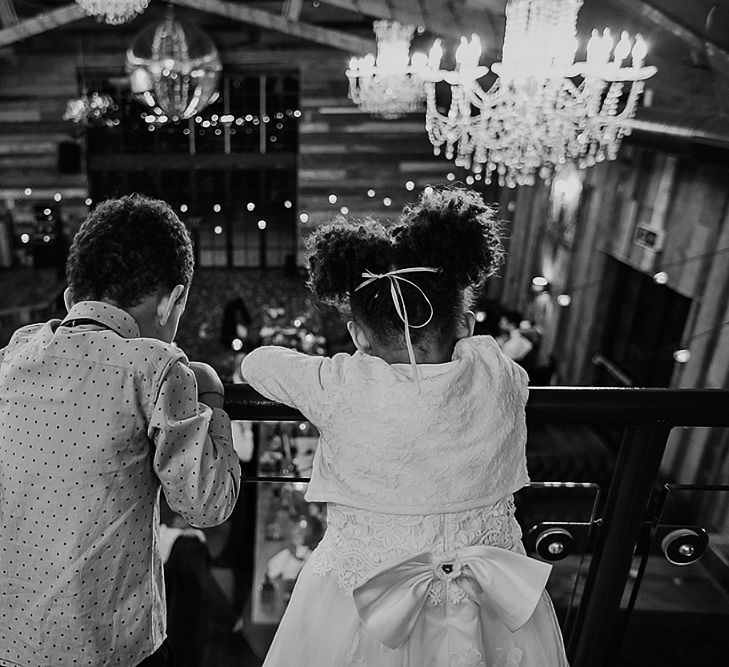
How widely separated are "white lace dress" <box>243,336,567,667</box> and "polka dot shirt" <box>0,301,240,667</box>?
0.19 metres

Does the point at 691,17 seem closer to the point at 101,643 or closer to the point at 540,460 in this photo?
the point at 540,460

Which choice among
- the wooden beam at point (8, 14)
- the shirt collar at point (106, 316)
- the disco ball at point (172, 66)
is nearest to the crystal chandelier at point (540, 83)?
the disco ball at point (172, 66)

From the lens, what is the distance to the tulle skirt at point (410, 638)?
1.21 metres

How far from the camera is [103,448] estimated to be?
3.43 feet

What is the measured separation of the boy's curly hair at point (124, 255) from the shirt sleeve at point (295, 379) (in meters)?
0.21

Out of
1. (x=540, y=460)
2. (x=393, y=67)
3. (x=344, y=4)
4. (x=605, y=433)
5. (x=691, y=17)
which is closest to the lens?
(x=691, y=17)

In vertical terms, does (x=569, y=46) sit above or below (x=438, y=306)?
above

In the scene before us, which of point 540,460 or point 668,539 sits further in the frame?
point 540,460

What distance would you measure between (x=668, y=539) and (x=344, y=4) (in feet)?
30.9

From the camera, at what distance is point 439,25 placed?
8664 mm

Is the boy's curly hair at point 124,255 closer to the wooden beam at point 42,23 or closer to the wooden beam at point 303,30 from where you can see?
the wooden beam at point 303,30

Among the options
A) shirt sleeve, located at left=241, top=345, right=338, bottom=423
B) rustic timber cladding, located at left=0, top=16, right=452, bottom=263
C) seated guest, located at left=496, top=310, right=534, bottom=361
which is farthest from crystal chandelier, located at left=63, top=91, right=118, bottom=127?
shirt sleeve, located at left=241, top=345, right=338, bottom=423

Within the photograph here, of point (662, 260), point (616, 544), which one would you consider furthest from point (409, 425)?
point (662, 260)

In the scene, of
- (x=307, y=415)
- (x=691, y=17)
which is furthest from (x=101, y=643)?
(x=691, y=17)
